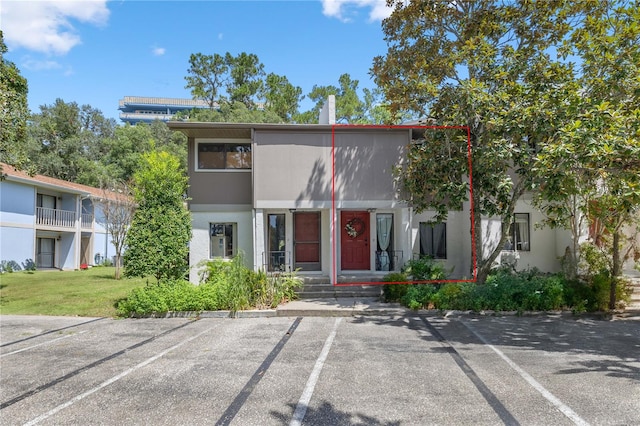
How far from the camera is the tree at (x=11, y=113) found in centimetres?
1221

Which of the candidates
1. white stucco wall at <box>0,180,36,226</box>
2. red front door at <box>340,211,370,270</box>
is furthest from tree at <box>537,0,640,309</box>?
white stucco wall at <box>0,180,36,226</box>

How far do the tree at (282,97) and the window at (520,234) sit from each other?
79.2ft

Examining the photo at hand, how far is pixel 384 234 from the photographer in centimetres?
1429

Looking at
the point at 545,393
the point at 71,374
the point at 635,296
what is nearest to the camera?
the point at 545,393

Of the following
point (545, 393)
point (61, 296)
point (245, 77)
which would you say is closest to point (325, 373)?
point (545, 393)

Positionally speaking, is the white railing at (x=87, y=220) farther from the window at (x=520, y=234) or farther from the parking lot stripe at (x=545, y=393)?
the parking lot stripe at (x=545, y=393)

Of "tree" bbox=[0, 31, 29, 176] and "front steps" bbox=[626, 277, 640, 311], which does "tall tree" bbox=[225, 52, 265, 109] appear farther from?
"front steps" bbox=[626, 277, 640, 311]

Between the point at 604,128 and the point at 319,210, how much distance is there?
8349mm

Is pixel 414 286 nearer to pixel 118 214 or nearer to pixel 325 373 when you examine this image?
pixel 325 373

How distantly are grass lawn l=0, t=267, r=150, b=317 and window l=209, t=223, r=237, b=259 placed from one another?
10.7 feet

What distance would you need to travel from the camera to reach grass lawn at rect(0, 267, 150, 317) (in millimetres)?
11516

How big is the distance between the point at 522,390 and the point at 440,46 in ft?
34.0

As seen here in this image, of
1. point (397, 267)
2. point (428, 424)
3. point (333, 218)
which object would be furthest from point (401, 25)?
point (428, 424)

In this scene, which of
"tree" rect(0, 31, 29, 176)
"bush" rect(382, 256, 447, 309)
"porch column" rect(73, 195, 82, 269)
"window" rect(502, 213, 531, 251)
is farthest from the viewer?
"porch column" rect(73, 195, 82, 269)
